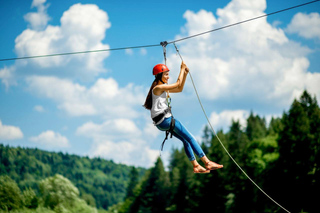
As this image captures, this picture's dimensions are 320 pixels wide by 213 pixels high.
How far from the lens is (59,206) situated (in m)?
42.1

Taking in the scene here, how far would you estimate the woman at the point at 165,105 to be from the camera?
8352mm

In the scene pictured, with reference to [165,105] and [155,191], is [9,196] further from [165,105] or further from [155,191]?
[155,191]

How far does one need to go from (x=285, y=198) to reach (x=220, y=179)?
12245mm

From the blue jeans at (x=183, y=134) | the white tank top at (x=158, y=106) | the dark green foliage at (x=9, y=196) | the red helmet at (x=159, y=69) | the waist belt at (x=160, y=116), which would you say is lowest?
the dark green foliage at (x=9, y=196)

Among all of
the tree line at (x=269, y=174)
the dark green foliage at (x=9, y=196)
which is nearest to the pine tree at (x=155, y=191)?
the tree line at (x=269, y=174)

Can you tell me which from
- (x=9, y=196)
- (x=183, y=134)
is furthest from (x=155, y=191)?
(x=183, y=134)

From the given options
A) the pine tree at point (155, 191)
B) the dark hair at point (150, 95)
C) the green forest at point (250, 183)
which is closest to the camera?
the dark hair at point (150, 95)

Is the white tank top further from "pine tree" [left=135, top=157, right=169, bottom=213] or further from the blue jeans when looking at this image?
"pine tree" [left=135, top=157, right=169, bottom=213]

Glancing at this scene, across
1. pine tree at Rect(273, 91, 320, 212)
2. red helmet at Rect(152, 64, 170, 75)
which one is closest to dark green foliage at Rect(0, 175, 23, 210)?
pine tree at Rect(273, 91, 320, 212)

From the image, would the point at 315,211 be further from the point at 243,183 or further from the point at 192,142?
the point at 192,142

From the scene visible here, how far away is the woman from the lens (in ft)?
27.4

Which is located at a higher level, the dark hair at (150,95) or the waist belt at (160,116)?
the dark hair at (150,95)

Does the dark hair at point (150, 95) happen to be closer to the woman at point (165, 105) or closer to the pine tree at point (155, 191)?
the woman at point (165, 105)

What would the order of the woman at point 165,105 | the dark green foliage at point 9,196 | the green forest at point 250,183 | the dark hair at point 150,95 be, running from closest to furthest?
the woman at point 165,105, the dark hair at point 150,95, the dark green foliage at point 9,196, the green forest at point 250,183
